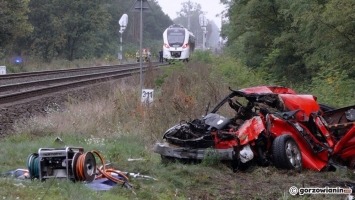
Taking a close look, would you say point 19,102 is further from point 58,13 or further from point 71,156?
point 58,13

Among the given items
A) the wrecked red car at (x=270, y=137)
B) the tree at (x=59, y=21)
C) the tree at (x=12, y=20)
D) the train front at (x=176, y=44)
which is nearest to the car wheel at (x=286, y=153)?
the wrecked red car at (x=270, y=137)

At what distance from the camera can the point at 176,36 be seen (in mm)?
50250

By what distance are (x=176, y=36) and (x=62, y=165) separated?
4326 centimetres

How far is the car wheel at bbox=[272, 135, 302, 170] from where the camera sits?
8.80 m

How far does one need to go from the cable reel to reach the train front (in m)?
41.7

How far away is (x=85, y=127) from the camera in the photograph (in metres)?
13.4

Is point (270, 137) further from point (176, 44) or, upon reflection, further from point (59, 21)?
point (59, 21)

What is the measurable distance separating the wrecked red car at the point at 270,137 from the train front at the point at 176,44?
39.2 metres

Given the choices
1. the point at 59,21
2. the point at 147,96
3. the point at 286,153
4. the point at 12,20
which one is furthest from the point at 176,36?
the point at 286,153

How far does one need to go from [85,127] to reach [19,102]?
5.89m

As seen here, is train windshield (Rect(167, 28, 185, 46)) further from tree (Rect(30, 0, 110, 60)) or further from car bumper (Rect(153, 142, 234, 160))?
car bumper (Rect(153, 142, 234, 160))

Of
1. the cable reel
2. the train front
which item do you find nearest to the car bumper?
the cable reel

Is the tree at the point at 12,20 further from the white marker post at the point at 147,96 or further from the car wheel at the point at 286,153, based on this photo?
the car wheel at the point at 286,153

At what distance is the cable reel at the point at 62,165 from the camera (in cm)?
730
